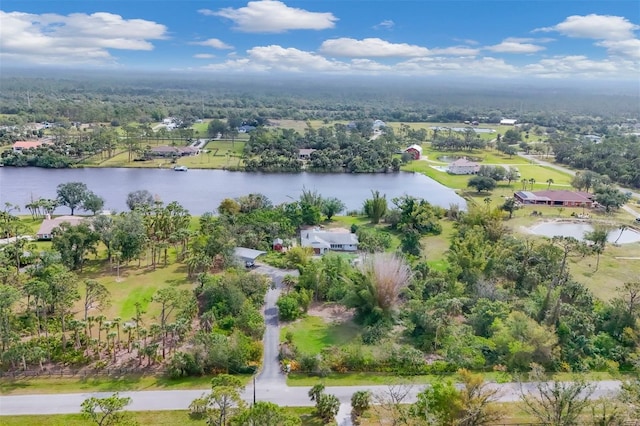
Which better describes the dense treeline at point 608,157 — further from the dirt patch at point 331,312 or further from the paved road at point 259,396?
the dirt patch at point 331,312

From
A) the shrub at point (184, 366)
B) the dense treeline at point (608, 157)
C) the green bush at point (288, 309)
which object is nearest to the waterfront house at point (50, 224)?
the green bush at point (288, 309)

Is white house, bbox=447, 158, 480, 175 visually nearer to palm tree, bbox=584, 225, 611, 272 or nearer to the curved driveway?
the curved driveway

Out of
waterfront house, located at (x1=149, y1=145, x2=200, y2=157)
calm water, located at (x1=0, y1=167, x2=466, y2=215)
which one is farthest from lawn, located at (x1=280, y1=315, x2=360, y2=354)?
waterfront house, located at (x1=149, y1=145, x2=200, y2=157)

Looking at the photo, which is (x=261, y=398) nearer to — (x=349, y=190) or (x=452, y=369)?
(x=452, y=369)

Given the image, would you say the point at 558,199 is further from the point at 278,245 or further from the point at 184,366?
the point at 184,366

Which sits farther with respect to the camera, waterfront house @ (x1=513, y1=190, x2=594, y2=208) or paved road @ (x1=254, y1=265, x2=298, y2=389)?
waterfront house @ (x1=513, y1=190, x2=594, y2=208)

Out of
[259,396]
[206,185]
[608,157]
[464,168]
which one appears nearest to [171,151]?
[206,185]
